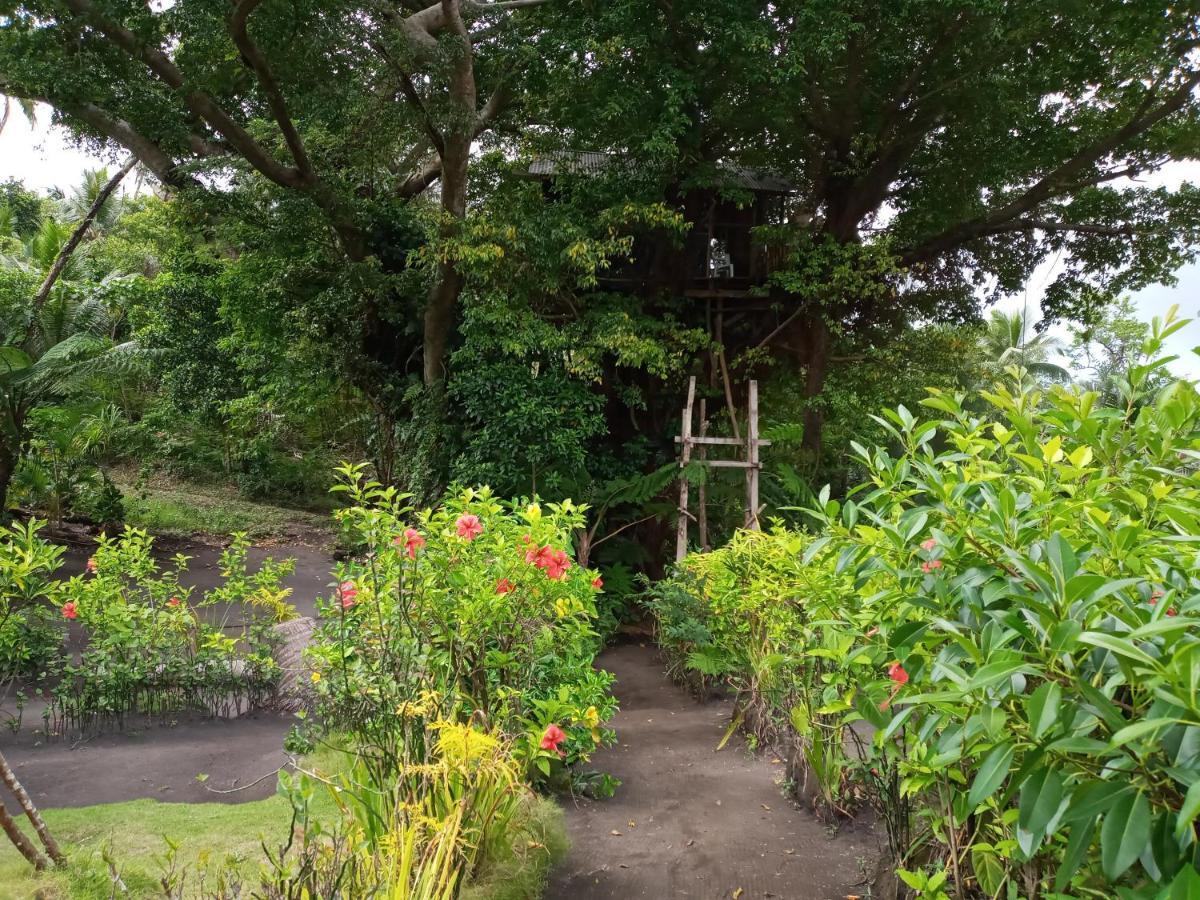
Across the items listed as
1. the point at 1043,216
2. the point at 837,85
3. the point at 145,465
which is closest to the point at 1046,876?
the point at 837,85

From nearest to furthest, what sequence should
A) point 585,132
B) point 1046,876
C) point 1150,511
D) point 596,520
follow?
point 1150,511 → point 1046,876 → point 585,132 → point 596,520

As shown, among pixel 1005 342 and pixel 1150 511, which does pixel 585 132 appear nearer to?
pixel 1150 511

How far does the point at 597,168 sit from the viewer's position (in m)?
9.30

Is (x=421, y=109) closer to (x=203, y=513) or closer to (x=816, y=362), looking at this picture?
(x=816, y=362)

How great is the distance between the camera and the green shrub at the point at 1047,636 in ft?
3.47

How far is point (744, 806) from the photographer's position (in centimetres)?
404

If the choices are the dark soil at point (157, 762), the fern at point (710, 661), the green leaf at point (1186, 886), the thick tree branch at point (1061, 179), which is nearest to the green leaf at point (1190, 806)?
the green leaf at point (1186, 886)

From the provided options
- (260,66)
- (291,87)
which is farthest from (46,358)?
(260,66)

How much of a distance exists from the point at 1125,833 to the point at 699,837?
9.67 ft

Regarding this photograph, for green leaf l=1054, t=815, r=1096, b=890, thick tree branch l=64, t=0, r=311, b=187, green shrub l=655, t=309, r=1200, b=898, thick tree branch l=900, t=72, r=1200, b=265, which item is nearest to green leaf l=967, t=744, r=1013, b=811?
green shrub l=655, t=309, r=1200, b=898

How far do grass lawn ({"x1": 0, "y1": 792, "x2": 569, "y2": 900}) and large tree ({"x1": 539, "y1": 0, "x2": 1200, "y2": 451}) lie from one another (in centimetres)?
653

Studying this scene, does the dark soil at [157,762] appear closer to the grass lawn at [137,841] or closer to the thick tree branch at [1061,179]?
the grass lawn at [137,841]

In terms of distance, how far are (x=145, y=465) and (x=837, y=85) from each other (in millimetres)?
12847

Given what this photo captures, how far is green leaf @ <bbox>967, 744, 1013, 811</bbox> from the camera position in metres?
1.12
